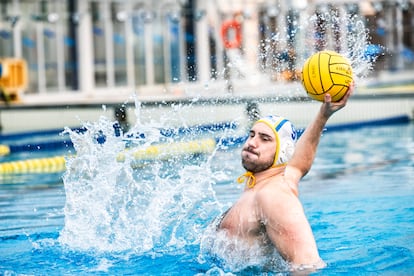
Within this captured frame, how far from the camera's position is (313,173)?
28.2 feet

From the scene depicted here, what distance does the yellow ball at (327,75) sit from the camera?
413 cm

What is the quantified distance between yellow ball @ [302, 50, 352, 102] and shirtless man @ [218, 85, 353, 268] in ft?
0.18

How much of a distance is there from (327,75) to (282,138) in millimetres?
373

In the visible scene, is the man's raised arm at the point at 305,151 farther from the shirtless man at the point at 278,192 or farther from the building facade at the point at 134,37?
the building facade at the point at 134,37

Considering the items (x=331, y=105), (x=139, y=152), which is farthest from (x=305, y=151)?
(x=139, y=152)

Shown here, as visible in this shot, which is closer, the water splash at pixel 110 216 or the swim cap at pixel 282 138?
the swim cap at pixel 282 138

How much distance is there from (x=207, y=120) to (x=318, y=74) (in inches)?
389

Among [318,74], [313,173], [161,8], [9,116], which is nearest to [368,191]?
[313,173]

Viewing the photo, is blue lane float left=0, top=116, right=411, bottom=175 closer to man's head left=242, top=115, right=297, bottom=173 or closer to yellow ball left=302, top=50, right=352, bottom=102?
yellow ball left=302, top=50, right=352, bottom=102

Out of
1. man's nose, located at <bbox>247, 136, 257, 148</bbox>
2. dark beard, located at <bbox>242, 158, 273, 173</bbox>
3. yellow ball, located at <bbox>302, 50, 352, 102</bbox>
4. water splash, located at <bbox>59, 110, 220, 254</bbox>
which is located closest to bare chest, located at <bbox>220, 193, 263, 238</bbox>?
dark beard, located at <bbox>242, 158, 273, 173</bbox>

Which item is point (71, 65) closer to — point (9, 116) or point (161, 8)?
point (161, 8)

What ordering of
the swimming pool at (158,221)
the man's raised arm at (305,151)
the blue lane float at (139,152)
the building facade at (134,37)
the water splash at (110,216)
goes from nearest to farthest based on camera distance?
the man's raised arm at (305,151), the swimming pool at (158,221), the water splash at (110,216), the blue lane float at (139,152), the building facade at (134,37)

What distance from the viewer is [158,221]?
5.68 m

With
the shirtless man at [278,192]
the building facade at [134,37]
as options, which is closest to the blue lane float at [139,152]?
the shirtless man at [278,192]
